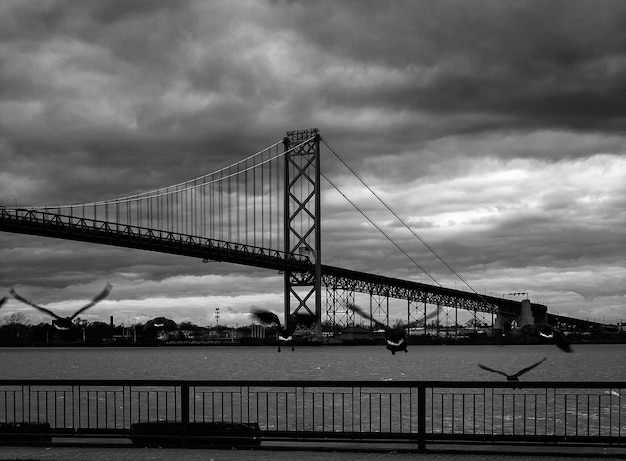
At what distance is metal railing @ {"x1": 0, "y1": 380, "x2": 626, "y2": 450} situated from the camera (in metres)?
11.8

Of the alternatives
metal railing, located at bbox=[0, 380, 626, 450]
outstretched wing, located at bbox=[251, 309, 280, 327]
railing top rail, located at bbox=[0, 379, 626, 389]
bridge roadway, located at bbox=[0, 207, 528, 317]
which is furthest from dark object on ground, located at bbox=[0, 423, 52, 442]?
bridge roadway, located at bbox=[0, 207, 528, 317]

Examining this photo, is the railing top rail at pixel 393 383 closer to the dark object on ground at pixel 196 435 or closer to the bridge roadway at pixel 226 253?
the dark object on ground at pixel 196 435

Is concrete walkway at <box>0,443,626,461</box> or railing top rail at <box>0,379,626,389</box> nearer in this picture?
concrete walkway at <box>0,443,626,461</box>

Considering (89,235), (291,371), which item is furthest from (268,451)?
(291,371)

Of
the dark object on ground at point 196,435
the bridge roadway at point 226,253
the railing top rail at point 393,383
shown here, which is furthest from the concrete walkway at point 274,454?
the bridge roadway at point 226,253

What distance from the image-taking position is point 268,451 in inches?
472

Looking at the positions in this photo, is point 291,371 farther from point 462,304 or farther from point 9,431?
point 9,431

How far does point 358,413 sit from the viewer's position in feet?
112

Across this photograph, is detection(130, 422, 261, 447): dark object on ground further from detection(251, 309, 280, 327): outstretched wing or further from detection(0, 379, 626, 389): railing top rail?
detection(251, 309, 280, 327): outstretched wing

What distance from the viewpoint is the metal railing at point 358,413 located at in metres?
11.8

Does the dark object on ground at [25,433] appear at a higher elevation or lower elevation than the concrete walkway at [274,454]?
lower

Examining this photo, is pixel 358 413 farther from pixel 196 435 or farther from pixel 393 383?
pixel 393 383

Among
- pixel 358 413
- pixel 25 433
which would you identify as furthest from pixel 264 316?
pixel 25 433

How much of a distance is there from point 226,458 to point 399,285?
83.6 metres
